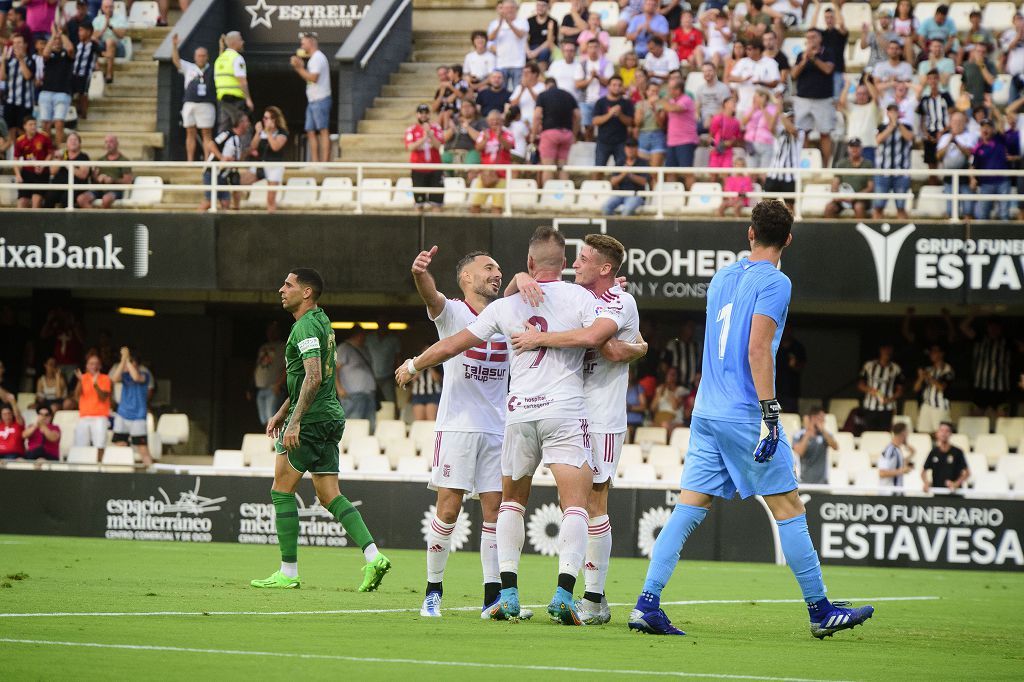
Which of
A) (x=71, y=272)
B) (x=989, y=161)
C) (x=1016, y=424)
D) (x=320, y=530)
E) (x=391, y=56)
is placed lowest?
(x=320, y=530)

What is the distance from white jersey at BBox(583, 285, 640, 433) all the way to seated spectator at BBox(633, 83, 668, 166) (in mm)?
12130

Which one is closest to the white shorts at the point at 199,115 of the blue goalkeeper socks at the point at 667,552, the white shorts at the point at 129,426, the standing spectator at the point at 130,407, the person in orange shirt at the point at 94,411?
the standing spectator at the point at 130,407

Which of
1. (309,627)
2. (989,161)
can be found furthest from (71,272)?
Answer: (309,627)

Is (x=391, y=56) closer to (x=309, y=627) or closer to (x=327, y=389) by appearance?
(x=327, y=389)

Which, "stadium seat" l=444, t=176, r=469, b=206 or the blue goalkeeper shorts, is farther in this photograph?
"stadium seat" l=444, t=176, r=469, b=206

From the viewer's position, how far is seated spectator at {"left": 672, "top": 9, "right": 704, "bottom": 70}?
22.8 metres

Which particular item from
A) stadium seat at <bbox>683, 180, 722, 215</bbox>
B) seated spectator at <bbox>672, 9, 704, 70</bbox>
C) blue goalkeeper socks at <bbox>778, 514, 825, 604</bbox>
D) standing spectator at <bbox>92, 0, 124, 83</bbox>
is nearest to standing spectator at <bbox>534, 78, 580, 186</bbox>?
stadium seat at <bbox>683, 180, 722, 215</bbox>

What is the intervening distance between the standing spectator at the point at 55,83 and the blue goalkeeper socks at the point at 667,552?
18.1 m

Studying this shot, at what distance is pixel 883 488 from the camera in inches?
680

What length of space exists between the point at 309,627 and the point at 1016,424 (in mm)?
15343

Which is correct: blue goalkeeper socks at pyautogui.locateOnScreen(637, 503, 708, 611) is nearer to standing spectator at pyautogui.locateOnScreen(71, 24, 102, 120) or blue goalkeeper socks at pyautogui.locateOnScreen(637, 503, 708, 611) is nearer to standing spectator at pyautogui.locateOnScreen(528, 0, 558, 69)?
standing spectator at pyautogui.locateOnScreen(528, 0, 558, 69)

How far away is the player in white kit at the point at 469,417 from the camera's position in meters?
9.02

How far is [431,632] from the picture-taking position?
7828mm

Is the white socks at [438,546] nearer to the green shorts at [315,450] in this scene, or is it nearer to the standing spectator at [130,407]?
the green shorts at [315,450]
